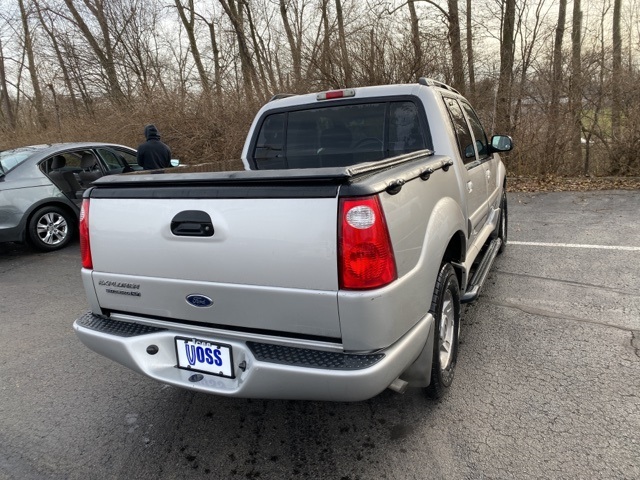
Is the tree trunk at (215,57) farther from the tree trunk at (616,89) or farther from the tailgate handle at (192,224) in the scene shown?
the tailgate handle at (192,224)

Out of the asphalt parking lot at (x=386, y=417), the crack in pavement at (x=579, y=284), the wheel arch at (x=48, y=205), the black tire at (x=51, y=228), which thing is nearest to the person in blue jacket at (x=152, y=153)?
the wheel arch at (x=48, y=205)

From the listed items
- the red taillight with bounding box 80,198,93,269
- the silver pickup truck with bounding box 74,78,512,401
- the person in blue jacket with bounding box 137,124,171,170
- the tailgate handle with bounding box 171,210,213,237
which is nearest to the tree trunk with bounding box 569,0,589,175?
the person in blue jacket with bounding box 137,124,171,170

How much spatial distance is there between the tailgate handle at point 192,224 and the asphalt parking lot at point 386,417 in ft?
4.03

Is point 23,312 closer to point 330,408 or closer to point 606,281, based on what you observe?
point 330,408

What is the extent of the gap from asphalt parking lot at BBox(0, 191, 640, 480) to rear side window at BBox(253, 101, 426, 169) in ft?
5.39

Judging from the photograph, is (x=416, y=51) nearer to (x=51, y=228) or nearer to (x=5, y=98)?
(x=51, y=228)

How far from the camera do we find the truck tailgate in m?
1.96

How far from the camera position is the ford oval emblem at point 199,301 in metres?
2.21

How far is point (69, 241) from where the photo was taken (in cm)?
747

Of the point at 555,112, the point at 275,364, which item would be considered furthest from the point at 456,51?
the point at 275,364

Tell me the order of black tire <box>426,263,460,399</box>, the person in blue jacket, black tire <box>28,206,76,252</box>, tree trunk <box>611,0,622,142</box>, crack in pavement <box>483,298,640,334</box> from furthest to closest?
tree trunk <box>611,0,622,142</box>
the person in blue jacket
black tire <box>28,206,76,252</box>
crack in pavement <box>483,298,640,334</box>
black tire <box>426,263,460,399</box>

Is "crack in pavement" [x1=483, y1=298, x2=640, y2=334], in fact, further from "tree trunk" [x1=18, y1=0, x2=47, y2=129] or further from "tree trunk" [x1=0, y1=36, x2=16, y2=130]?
"tree trunk" [x1=0, y1=36, x2=16, y2=130]

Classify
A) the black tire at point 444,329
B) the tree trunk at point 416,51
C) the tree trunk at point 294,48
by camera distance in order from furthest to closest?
the tree trunk at point 294,48, the tree trunk at point 416,51, the black tire at point 444,329

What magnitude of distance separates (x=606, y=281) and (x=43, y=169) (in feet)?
25.3
